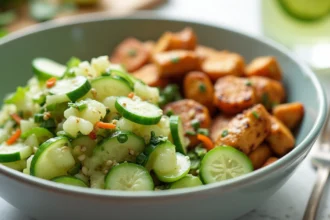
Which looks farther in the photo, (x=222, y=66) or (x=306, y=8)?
(x=306, y=8)

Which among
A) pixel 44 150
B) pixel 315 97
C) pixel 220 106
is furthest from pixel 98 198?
pixel 315 97

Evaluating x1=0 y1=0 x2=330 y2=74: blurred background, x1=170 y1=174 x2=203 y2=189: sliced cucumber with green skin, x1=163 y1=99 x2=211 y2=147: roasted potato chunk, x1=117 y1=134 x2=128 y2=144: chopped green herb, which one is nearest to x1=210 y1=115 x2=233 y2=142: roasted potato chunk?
x1=163 y1=99 x2=211 y2=147: roasted potato chunk

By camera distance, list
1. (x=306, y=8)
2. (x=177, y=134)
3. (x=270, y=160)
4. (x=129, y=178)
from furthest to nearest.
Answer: (x=306, y=8) → (x=270, y=160) → (x=177, y=134) → (x=129, y=178)

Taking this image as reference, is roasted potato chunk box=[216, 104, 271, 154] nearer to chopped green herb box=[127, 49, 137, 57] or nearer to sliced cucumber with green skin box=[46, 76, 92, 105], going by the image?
sliced cucumber with green skin box=[46, 76, 92, 105]

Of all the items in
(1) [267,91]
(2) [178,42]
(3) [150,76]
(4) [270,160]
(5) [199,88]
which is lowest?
(4) [270,160]

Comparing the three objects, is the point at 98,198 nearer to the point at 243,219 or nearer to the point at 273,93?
the point at 243,219

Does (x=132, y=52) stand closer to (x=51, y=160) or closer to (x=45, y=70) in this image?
(x=45, y=70)

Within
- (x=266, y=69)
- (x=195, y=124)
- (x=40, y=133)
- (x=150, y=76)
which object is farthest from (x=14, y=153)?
(x=266, y=69)
